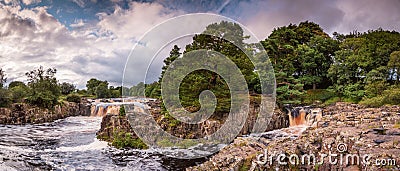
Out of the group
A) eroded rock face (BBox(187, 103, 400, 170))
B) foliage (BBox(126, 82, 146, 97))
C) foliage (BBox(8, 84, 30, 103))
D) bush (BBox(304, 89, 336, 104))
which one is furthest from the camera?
foliage (BBox(8, 84, 30, 103))

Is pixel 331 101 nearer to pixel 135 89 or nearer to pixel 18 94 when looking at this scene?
pixel 135 89

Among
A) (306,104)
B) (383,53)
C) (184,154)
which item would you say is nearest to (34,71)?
(184,154)

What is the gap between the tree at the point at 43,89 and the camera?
1340 inches

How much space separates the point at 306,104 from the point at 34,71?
37.8 metres

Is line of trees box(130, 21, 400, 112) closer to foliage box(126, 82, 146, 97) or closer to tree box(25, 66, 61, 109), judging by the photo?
foliage box(126, 82, 146, 97)

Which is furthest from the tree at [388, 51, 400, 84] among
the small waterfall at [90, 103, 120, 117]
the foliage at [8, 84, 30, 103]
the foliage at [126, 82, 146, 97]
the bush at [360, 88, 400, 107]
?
the foliage at [8, 84, 30, 103]

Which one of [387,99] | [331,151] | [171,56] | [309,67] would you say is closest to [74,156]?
[171,56]

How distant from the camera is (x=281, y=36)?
3288 centimetres

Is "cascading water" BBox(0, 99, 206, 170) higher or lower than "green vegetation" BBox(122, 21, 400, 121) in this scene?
lower

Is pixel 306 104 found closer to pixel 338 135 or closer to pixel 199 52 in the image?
pixel 199 52

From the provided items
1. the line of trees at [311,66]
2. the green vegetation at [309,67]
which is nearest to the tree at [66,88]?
the green vegetation at [309,67]

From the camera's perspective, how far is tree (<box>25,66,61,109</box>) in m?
34.0

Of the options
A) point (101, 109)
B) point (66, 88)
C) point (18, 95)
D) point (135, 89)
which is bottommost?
point (101, 109)

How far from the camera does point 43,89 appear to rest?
1455 inches
